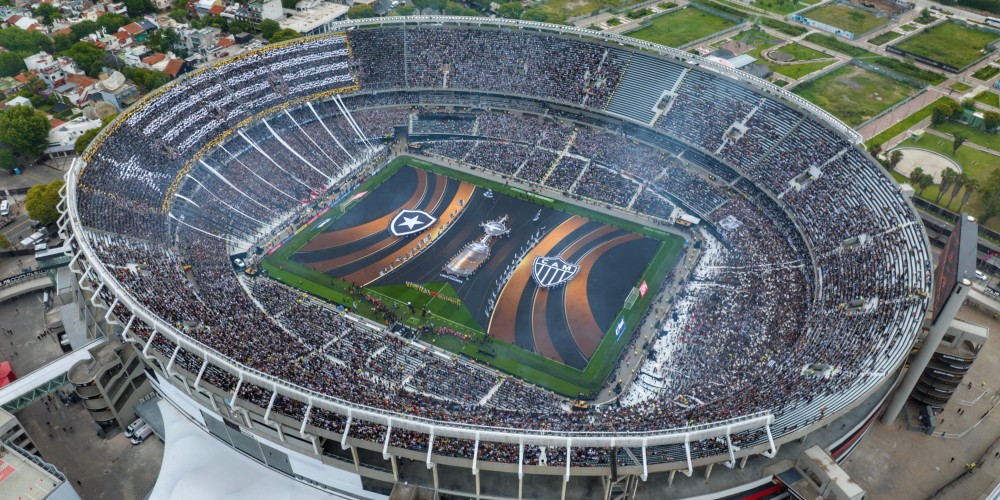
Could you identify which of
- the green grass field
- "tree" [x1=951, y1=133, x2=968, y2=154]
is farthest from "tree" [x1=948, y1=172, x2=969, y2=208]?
the green grass field

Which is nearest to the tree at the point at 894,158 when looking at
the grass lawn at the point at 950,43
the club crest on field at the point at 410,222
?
the grass lawn at the point at 950,43

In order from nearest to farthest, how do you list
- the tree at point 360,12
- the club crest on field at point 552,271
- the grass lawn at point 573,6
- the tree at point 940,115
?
the club crest on field at point 552,271 → the tree at point 940,115 → the tree at point 360,12 → the grass lawn at point 573,6

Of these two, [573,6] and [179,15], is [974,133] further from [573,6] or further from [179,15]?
[179,15]

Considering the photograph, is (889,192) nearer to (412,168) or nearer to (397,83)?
(412,168)

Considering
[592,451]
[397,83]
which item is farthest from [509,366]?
[397,83]

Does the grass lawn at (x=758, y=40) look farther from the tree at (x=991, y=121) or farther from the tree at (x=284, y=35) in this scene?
the tree at (x=284, y=35)

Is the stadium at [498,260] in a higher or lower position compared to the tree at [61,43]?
lower
